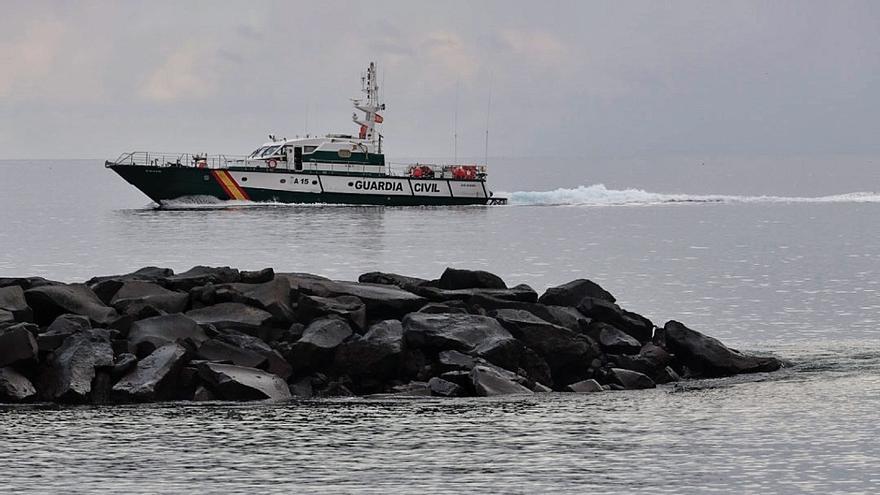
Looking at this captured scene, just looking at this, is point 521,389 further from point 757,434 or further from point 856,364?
point 856,364

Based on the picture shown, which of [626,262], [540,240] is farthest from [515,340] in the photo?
[540,240]

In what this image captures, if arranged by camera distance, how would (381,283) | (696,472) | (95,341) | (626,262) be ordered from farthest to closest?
1. (626,262)
2. (381,283)
3. (95,341)
4. (696,472)

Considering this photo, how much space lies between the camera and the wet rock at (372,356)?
22234mm

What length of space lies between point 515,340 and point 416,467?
6.33 meters

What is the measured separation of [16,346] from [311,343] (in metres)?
4.65

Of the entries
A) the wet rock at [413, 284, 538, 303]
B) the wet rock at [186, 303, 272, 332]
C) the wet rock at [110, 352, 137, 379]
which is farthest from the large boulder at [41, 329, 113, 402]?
the wet rock at [413, 284, 538, 303]

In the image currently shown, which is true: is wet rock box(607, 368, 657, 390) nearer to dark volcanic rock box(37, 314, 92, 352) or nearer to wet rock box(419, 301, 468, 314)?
wet rock box(419, 301, 468, 314)

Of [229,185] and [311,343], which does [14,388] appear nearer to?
[311,343]

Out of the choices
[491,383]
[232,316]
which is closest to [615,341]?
[491,383]

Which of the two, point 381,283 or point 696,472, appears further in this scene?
point 381,283

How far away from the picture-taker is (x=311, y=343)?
73.0 feet

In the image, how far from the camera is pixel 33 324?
22562 mm

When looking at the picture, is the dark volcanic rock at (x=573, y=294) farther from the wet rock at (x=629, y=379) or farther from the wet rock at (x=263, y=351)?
the wet rock at (x=263, y=351)

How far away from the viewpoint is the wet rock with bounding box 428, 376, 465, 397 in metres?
21.8
